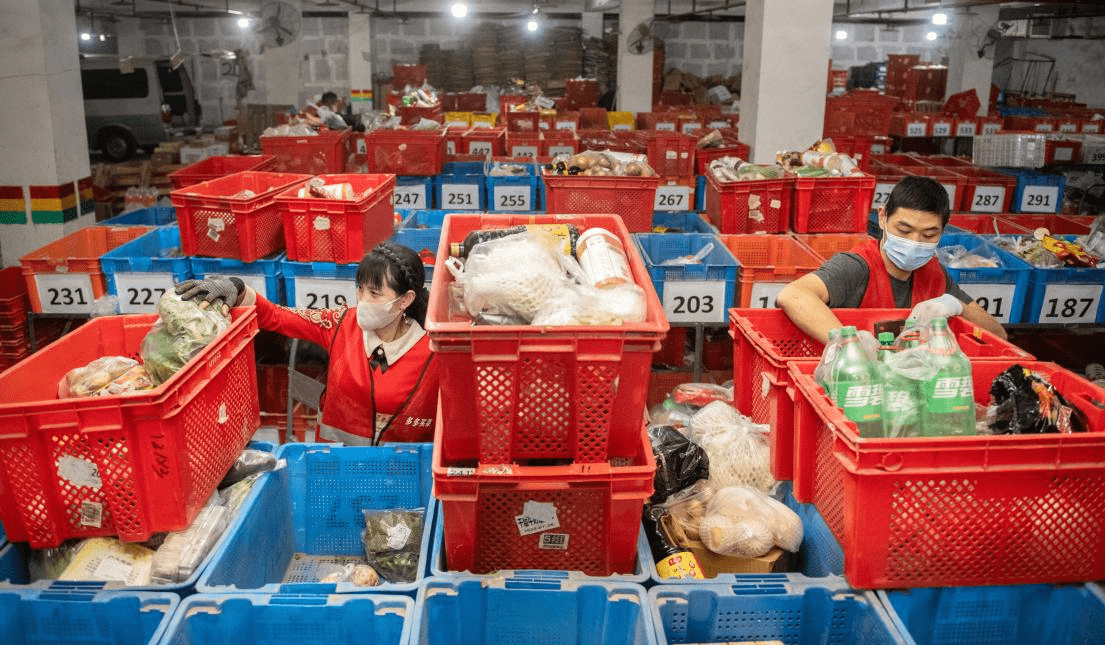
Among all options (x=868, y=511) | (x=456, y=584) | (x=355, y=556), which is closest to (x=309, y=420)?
(x=355, y=556)

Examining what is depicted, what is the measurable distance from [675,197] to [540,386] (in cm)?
659

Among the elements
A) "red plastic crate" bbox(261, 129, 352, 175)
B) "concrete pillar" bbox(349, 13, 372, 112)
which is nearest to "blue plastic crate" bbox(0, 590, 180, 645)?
"red plastic crate" bbox(261, 129, 352, 175)

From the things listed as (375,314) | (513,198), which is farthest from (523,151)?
(375,314)

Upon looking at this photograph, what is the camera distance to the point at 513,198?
309 inches

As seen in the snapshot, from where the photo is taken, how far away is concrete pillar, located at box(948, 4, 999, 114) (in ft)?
55.2

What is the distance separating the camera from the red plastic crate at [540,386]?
1928 millimetres

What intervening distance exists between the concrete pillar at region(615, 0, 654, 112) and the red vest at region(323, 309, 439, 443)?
1316 cm

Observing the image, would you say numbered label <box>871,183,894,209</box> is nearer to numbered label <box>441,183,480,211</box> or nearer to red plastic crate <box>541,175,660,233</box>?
red plastic crate <box>541,175,660,233</box>

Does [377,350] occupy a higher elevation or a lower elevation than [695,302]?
higher

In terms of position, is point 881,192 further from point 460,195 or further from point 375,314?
point 375,314

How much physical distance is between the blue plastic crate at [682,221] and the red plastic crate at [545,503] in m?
4.50

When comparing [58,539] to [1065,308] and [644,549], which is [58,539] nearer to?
[644,549]

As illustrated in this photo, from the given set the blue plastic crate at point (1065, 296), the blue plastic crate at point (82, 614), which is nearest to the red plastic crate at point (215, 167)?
the blue plastic crate at point (82, 614)

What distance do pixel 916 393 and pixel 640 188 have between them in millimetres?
3731
